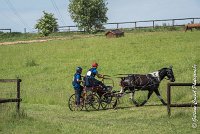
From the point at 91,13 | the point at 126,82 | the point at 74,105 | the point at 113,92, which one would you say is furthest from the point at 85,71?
the point at 91,13

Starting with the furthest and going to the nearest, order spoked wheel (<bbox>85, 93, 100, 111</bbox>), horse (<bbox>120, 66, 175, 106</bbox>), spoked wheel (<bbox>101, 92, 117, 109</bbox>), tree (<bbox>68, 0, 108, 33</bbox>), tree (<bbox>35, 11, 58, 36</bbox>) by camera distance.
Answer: tree (<bbox>68, 0, 108, 33</bbox>) < tree (<bbox>35, 11, 58, 36</bbox>) < horse (<bbox>120, 66, 175, 106</bbox>) < spoked wheel (<bbox>101, 92, 117, 109</bbox>) < spoked wheel (<bbox>85, 93, 100, 111</bbox>)

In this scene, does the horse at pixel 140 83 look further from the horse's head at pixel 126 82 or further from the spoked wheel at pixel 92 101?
the spoked wheel at pixel 92 101

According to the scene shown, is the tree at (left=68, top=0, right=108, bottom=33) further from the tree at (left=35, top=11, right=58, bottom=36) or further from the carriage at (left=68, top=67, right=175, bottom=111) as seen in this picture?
the carriage at (left=68, top=67, right=175, bottom=111)

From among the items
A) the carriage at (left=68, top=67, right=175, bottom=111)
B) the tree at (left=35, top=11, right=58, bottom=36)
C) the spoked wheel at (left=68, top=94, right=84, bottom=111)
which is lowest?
the spoked wheel at (left=68, top=94, right=84, bottom=111)

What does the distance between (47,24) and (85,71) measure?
138 feet

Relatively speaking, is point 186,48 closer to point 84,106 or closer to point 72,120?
point 84,106

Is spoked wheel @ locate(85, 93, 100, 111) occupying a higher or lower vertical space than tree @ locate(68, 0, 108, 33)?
lower

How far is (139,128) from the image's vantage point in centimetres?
1397

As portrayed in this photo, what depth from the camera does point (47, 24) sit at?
7494 centimetres

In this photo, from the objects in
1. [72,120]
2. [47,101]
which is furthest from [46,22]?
[72,120]

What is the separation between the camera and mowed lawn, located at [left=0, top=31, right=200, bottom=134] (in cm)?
1435

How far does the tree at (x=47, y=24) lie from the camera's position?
73.6m

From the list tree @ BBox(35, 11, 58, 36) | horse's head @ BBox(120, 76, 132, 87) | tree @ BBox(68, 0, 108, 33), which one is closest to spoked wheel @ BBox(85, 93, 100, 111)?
horse's head @ BBox(120, 76, 132, 87)

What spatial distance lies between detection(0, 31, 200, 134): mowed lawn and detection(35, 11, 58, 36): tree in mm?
20540
